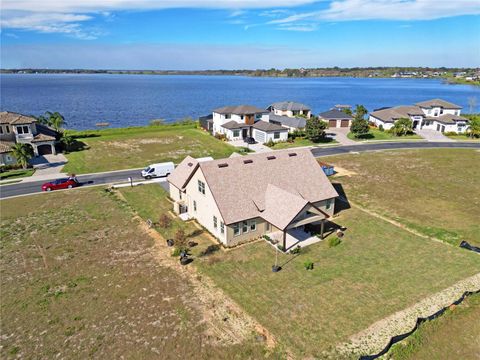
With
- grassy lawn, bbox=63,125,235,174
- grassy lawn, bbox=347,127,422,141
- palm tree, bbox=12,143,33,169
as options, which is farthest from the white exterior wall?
grassy lawn, bbox=347,127,422,141

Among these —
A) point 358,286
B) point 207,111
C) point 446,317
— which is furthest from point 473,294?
point 207,111

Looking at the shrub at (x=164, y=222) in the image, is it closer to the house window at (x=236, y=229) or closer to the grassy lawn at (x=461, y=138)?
the house window at (x=236, y=229)

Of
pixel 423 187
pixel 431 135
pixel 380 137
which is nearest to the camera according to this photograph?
pixel 423 187

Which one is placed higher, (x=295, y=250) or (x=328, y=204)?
(x=328, y=204)

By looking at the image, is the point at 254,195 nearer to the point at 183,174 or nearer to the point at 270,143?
the point at 183,174

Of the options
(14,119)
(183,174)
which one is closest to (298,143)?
(183,174)

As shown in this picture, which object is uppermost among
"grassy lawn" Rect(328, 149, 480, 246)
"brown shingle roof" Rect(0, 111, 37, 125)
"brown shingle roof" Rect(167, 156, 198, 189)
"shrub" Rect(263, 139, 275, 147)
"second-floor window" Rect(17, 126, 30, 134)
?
"brown shingle roof" Rect(0, 111, 37, 125)

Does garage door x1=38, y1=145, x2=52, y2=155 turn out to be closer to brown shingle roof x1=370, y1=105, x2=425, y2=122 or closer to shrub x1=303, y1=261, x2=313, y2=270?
shrub x1=303, y1=261, x2=313, y2=270

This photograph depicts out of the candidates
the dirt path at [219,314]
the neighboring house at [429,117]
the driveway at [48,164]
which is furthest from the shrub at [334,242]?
the neighboring house at [429,117]
